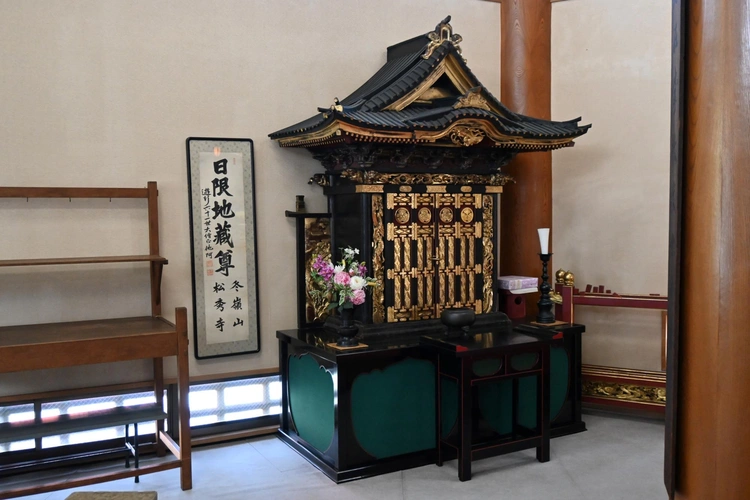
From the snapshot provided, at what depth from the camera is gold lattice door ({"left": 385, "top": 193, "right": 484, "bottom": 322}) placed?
4.82 meters

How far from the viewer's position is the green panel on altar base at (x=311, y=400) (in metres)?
4.40

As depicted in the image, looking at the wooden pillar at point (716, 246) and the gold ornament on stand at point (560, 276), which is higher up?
the wooden pillar at point (716, 246)

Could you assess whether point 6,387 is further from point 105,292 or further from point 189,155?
point 189,155

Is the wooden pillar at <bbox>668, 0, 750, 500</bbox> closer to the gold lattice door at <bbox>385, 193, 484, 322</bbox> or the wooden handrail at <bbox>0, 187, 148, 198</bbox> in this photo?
the gold lattice door at <bbox>385, 193, 484, 322</bbox>

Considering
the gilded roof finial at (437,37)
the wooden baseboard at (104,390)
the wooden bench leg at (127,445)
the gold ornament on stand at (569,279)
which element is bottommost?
the wooden bench leg at (127,445)

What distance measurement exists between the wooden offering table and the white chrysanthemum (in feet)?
1.91

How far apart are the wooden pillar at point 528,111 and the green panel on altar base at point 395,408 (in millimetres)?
1829

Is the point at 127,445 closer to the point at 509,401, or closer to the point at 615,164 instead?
the point at 509,401

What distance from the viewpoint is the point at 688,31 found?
1.42 metres

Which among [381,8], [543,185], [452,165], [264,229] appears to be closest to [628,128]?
[543,185]


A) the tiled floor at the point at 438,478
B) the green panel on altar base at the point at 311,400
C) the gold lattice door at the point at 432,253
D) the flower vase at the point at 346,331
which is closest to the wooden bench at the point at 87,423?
the tiled floor at the point at 438,478

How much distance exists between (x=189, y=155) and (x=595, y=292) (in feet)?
11.8

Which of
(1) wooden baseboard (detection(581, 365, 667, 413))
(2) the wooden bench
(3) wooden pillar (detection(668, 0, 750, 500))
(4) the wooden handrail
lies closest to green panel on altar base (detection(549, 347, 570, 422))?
(1) wooden baseboard (detection(581, 365, 667, 413))

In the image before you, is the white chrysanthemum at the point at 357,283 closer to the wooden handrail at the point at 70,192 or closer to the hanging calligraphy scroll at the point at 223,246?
the hanging calligraphy scroll at the point at 223,246
